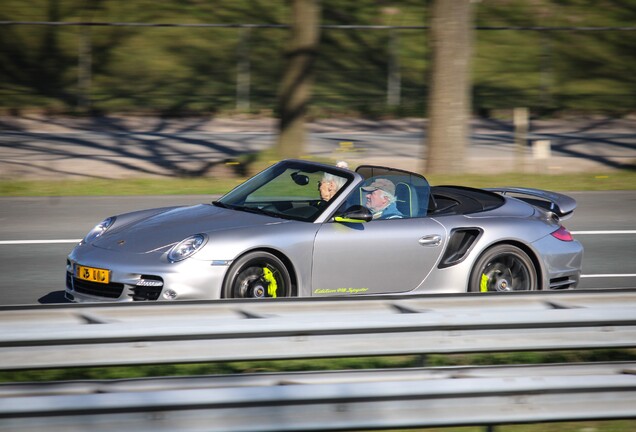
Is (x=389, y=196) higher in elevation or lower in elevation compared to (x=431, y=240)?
higher

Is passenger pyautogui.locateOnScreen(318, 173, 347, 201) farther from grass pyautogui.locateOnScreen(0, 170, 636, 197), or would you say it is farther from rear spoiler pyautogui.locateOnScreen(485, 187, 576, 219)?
grass pyautogui.locateOnScreen(0, 170, 636, 197)

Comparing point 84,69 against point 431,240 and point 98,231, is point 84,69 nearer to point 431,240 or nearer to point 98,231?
point 98,231

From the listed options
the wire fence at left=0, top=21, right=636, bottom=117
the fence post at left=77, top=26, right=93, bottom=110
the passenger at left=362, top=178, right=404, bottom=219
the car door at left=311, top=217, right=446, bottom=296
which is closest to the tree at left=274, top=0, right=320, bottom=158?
the wire fence at left=0, top=21, right=636, bottom=117

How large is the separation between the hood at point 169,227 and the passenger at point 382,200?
0.82 m

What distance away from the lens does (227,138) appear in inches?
855

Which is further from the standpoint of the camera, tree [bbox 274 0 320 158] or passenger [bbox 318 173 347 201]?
tree [bbox 274 0 320 158]

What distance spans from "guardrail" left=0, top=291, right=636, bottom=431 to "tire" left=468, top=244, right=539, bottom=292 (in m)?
2.75

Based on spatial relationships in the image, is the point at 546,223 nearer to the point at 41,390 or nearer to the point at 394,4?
the point at 41,390

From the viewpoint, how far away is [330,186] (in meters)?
8.32

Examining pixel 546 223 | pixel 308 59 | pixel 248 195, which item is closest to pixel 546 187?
pixel 308 59

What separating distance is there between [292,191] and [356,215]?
1.04 m

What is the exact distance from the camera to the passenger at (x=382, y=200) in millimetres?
8242

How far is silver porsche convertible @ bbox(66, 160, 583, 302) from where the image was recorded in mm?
7484

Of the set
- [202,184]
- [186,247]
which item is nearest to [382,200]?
[186,247]
